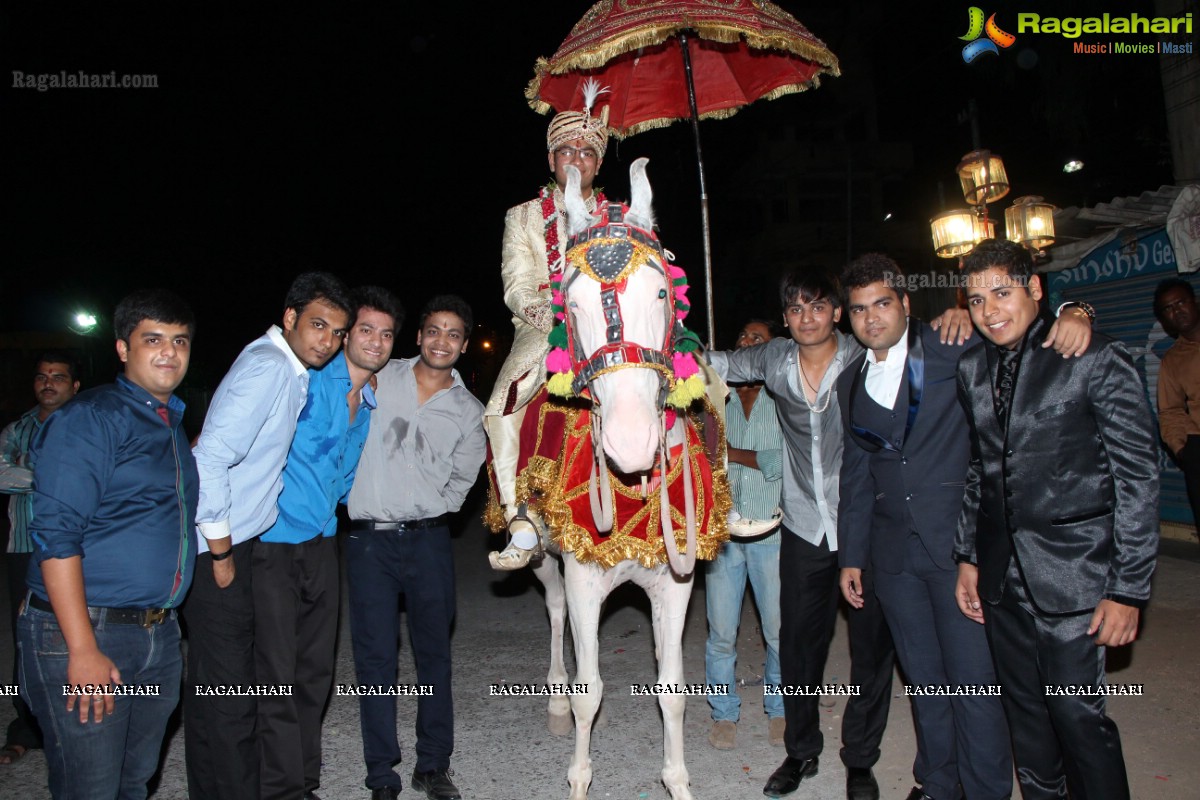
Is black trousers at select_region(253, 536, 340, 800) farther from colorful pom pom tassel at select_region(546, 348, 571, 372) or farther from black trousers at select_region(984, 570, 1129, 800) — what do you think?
black trousers at select_region(984, 570, 1129, 800)

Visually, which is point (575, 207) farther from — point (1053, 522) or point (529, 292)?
point (1053, 522)

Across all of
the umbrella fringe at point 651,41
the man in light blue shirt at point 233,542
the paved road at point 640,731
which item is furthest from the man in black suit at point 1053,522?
the man in light blue shirt at point 233,542

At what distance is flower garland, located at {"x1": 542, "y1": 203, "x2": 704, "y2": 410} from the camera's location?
2.72 meters

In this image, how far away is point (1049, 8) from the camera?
8953 mm

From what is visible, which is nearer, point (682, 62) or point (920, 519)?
point (920, 519)

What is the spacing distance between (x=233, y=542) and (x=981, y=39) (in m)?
11.2

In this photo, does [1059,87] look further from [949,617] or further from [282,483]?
[282,483]

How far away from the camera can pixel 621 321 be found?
265 cm

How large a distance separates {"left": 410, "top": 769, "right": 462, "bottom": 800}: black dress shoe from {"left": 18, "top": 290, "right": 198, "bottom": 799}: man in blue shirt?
141cm

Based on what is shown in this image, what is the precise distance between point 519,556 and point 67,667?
1.78m

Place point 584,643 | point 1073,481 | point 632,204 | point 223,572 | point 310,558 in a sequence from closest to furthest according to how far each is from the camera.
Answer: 1. point 1073,481
2. point 223,572
3. point 632,204
4. point 584,643
5. point 310,558

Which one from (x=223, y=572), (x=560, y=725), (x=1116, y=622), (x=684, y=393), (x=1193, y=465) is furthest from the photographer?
(x=1193, y=465)

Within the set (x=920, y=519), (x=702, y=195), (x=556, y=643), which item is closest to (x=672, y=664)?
(x=920, y=519)

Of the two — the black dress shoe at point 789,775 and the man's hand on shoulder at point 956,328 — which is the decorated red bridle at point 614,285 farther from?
the black dress shoe at point 789,775
